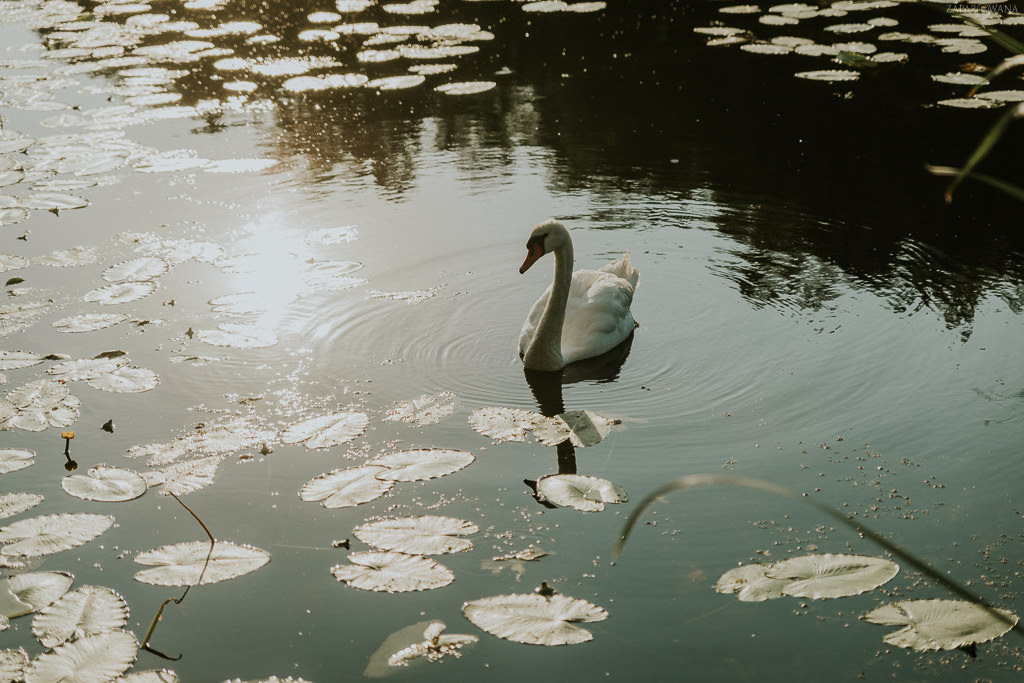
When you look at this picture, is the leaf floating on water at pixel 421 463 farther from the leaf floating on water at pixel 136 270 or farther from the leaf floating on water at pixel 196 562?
the leaf floating on water at pixel 136 270

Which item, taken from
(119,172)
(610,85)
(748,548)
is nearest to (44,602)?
(748,548)

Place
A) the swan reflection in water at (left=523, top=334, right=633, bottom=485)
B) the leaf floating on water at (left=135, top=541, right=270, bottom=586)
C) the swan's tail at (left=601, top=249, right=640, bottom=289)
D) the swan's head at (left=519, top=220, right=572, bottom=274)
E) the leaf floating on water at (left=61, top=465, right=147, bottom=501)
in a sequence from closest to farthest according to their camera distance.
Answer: the leaf floating on water at (left=135, top=541, right=270, bottom=586) < the leaf floating on water at (left=61, top=465, right=147, bottom=501) < the swan reflection in water at (left=523, top=334, right=633, bottom=485) < the swan's head at (left=519, top=220, right=572, bottom=274) < the swan's tail at (left=601, top=249, right=640, bottom=289)

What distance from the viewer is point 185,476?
4383 mm

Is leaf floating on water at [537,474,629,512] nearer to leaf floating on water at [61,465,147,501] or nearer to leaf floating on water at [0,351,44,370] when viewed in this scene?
leaf floating on water at [61,465,147,501]

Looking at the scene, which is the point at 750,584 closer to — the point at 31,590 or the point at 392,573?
the point at 392,573

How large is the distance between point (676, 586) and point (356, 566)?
1196mm

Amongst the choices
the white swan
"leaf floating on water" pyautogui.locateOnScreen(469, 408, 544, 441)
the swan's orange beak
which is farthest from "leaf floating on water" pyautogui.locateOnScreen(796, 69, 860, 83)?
"leaf floating on water" pyautogui.locateOnScreen(469, 408, 544, 441)

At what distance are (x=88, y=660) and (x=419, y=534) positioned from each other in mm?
1239

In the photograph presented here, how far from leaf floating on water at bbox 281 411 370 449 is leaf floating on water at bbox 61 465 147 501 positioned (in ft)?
2.24

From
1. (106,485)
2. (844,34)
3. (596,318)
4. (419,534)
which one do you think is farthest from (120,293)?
(844,34)

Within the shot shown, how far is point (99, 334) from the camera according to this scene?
5.70m

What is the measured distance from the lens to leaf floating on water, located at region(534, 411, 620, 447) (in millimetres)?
4599

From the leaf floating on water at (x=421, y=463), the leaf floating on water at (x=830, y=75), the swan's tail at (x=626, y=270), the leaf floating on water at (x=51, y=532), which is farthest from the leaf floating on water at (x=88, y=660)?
the leaf floating on water at (x=830, y=75)

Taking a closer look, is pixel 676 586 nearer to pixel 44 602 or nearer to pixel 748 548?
pixel 748 548
